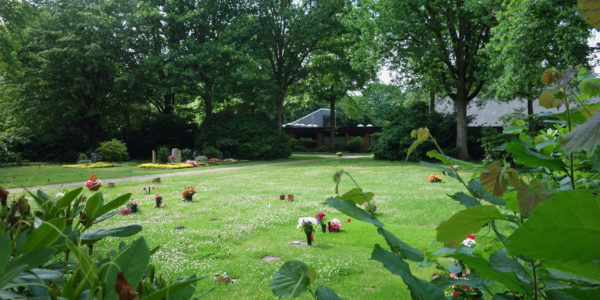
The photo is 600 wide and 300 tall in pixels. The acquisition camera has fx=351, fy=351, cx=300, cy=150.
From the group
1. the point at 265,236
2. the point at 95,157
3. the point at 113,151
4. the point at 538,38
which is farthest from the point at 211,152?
the point at 538,38

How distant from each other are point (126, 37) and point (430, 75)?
19.3 metres

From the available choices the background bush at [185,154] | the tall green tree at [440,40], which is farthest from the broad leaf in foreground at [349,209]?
the background bush at [185,154]

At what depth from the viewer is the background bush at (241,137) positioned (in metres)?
23.9

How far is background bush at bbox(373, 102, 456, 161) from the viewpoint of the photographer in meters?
22.1

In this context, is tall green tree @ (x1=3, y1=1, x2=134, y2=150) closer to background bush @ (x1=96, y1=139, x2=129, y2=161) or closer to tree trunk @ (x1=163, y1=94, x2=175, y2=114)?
background bush @ (x1=96, y1=139, x2=129, y2=161)

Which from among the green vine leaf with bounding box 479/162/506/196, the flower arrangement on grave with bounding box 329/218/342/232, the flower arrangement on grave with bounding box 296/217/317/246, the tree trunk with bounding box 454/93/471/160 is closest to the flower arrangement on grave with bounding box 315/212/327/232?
the flower arrangement on grave with bounding box 329/218/342/232

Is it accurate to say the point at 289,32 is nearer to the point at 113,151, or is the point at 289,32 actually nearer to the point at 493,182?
the point at 113,151

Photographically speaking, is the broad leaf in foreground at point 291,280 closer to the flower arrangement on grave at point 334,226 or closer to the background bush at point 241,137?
the flower arrangement on grave at point 334,226

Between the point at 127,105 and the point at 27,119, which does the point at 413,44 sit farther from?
the point at 27,119

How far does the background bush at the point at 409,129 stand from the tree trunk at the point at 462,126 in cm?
66

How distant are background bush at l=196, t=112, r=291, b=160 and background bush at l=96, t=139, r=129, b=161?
4655mm

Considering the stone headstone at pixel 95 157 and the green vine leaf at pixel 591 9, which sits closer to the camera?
the green vine leaf at pixel 591 9

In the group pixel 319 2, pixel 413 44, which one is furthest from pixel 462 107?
pixel 319 2

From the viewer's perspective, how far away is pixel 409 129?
22422 mm
